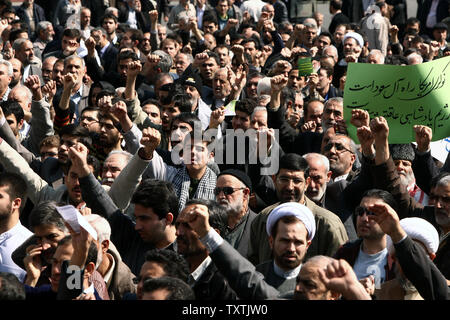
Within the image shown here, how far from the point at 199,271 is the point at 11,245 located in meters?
1.38

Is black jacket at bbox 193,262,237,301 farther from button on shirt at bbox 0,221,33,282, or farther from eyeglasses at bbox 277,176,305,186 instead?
eyeglasses at bbox 277,176,305,186

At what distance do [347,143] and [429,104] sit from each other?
70 cm

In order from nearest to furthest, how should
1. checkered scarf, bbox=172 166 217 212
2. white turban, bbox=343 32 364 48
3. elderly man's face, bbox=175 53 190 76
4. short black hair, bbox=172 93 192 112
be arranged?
1. checkered scarf, bbox=172 166 217 212
2. short black hair, bbox=172 93 192 112
3. elderly man's face, bbox=175 53 190 76
4. white turban, bbox=343 32 364 48

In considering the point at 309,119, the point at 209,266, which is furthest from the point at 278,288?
the point at 309,119

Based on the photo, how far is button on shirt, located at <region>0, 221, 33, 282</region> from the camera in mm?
5831

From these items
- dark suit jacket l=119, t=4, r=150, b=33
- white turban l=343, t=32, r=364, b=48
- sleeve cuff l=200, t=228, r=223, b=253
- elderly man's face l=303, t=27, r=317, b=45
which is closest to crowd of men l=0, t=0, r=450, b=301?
sleeve cuff l=200, t=228, r=223, b=253

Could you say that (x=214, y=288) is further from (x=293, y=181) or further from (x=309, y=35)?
(x=309, y=35)

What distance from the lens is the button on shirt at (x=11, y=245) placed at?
19.1 feet

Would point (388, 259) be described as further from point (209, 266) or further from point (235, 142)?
point (235, 142)

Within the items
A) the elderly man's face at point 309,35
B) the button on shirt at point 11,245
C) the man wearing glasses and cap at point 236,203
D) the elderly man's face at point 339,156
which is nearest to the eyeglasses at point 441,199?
the man wearing glasses and cap at point 236,203

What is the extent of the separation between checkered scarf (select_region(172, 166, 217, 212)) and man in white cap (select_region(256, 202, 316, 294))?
5.53ft

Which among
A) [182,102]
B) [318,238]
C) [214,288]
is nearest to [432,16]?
[182,102]

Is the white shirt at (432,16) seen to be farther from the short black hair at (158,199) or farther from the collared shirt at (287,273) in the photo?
the collared shirt at (287,273)

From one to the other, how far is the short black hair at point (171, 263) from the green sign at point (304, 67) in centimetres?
622
